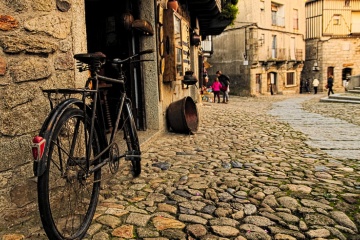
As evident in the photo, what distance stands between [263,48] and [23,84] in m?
26.0

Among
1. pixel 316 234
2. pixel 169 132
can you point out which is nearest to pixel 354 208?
pixel 316 234

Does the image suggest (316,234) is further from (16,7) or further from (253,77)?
(253,77)

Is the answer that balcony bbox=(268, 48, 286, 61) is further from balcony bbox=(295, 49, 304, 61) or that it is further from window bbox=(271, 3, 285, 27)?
balcony bbox=(295, 49, 304, 61)

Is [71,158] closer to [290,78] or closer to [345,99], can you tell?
[345,99]

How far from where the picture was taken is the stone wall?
2238 millimetres

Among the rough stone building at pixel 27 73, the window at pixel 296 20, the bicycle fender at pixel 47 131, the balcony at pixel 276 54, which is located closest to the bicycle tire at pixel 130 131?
the rough stone building at pixel 27 73

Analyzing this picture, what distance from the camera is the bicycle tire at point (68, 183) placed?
1.78m

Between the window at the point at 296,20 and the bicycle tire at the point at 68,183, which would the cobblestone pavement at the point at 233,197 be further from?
the window at the point at 296,20

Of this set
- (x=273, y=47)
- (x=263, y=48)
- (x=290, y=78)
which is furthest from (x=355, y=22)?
(x=263, y=48)

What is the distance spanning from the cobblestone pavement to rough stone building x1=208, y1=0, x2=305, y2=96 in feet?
72.5

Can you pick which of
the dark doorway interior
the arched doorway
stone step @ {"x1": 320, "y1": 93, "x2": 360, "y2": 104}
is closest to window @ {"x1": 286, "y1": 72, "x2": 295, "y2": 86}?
the arched doorway

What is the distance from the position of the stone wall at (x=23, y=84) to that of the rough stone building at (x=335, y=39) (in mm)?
34328

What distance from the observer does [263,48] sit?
26.3 m

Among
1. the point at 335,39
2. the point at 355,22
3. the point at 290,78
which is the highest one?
the point at 355,22
